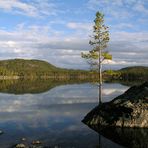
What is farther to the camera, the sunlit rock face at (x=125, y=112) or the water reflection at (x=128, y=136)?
the sunlit rock face at (x=125, y=112)

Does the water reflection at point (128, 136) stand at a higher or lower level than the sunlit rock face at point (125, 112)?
lower

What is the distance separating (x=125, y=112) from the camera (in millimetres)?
43750

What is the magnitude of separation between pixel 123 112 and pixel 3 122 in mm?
18060

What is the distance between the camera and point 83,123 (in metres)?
48.0

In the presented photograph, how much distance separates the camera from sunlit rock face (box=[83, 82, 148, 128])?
4234cm

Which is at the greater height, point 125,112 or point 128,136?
point 125,112

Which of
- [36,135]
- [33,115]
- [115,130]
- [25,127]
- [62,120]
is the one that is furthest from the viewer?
[33,115]

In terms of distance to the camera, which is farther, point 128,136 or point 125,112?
point 125,112

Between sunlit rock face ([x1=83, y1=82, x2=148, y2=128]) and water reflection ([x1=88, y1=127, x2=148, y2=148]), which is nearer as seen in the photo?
water reflection ([x1=88, y1=127, x2=148, y2=148])

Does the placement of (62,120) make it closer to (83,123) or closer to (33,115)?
(83,123)

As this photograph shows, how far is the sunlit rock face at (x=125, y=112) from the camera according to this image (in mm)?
42344

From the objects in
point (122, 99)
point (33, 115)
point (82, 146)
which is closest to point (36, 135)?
point (82, 146)

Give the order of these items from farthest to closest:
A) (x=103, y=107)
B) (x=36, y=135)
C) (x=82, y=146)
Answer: (x=103, y=107)
(x=36, y=135)
(x=82, y=146)

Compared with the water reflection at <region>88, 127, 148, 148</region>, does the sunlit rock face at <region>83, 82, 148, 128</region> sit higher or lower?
higher
